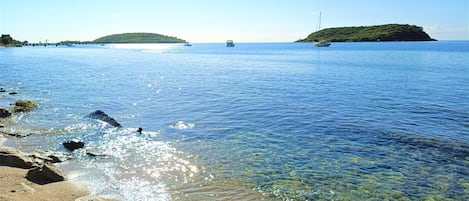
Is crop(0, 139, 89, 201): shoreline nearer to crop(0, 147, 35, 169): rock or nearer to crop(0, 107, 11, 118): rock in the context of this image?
crop(0, 147, 35, 169): rock

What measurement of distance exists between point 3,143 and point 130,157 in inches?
343

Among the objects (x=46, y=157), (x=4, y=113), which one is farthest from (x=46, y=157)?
(x=4, y=113)

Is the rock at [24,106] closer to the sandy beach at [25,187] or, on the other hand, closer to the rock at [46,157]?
A: the rock at [46,157]

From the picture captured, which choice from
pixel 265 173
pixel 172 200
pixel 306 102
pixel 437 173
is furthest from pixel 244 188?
pixel 306 102

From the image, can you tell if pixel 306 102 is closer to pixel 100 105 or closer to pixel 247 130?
pixel 247 130

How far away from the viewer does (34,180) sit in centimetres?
1636

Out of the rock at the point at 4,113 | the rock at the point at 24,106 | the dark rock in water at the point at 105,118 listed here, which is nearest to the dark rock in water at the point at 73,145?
the dark rock in water at the point at 105,118

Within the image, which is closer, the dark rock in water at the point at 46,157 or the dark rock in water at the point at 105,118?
the dark rock in water at the point at 46,157

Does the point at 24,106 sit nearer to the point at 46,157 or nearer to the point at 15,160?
the point at 46,157

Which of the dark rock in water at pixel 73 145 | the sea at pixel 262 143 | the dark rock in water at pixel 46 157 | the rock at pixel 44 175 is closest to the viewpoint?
the rock at pixel 44 175

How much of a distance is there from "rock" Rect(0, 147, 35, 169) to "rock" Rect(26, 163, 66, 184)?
1469 mm

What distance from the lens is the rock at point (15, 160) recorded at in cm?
1794

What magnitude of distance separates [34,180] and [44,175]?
1.43 ft

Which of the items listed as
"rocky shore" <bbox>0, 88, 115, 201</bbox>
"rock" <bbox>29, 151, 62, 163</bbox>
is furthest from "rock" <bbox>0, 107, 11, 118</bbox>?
"rock" <bbox>29, 151, 62, 163</bbox>
